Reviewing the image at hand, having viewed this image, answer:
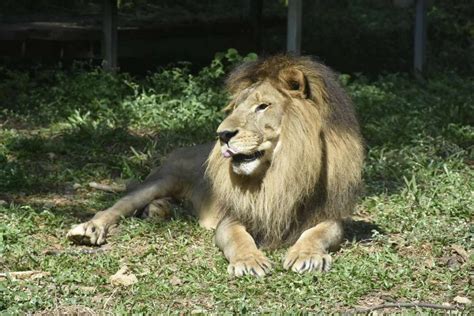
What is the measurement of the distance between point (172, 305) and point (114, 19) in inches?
226

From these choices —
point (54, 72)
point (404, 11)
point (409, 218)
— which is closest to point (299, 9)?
point (54, 72)

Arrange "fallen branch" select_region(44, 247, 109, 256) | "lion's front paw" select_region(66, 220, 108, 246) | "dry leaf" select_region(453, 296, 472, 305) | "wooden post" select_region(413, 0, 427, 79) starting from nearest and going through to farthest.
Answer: "dry leaf" select_region(453, 296, 472, 305)
"fallen branch" select_region(44, 247, 109, 256)
"lion's front paw" select_region(66, 220, 108, 246)
"wooden post" select_region(413, 0, 427, 79)

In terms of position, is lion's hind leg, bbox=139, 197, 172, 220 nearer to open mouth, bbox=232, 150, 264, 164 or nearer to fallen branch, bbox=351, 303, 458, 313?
open mouth, bbox=232, 150, 264, 164

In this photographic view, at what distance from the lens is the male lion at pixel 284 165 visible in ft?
16.8

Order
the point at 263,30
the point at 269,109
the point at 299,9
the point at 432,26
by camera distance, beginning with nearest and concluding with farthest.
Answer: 1. the point at 269,109
2. the point at 299,9
3. the point at 263,30
4. the point at 432,26

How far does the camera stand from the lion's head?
5.16 m

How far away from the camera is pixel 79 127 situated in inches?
323

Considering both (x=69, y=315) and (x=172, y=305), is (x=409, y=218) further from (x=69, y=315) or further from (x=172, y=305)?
(x=69, y=315)

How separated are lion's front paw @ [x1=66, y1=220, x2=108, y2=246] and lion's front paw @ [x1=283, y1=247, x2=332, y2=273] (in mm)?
1145

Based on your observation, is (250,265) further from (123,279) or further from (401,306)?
(401,306)

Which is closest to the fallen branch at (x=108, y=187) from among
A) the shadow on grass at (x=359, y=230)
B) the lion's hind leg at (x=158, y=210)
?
the lion's hind leg at (x=158, y=210)

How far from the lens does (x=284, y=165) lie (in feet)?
16.9

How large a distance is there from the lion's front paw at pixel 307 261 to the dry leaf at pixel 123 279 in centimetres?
74

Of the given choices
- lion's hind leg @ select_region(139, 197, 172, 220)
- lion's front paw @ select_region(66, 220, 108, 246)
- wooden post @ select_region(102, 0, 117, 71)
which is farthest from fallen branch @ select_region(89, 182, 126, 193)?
wooden post @ select_region(102, 0, 117, 71)
